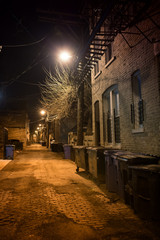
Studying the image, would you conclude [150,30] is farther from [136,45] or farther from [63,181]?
[63,181]

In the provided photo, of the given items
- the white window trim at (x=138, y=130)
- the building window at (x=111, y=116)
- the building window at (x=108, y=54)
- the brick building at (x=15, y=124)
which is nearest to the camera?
the white window trim at (x=138, y=130)

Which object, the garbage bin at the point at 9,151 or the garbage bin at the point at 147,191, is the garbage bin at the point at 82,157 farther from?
the garbage bin at the point at 9,151

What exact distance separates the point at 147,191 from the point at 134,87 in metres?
4.64

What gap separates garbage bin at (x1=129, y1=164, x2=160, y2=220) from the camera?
359 cm

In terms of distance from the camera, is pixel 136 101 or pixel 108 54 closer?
pixel 136 101

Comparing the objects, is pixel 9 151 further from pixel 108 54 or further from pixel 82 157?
pixel 108 54

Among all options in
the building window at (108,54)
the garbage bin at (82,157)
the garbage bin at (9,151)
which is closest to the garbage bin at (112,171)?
the garbage bin at (82,157)

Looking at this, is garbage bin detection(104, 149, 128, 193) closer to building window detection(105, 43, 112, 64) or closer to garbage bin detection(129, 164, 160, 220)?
garbage bin detection(129, 164, 160, 220)

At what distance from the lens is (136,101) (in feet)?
24.0

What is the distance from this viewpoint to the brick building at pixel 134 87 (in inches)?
230

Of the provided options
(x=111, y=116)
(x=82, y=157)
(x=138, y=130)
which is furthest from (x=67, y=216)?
(x=111, y=116)

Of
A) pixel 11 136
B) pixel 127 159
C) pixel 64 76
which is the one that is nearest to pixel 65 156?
pixel 64 76

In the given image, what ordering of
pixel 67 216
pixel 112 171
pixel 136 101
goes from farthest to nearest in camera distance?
pixel 136 101 → pixel 112 171 → pixel 67 216

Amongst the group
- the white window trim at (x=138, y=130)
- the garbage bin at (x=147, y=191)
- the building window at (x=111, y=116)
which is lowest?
the garbage bin at (x=147, y=191)
